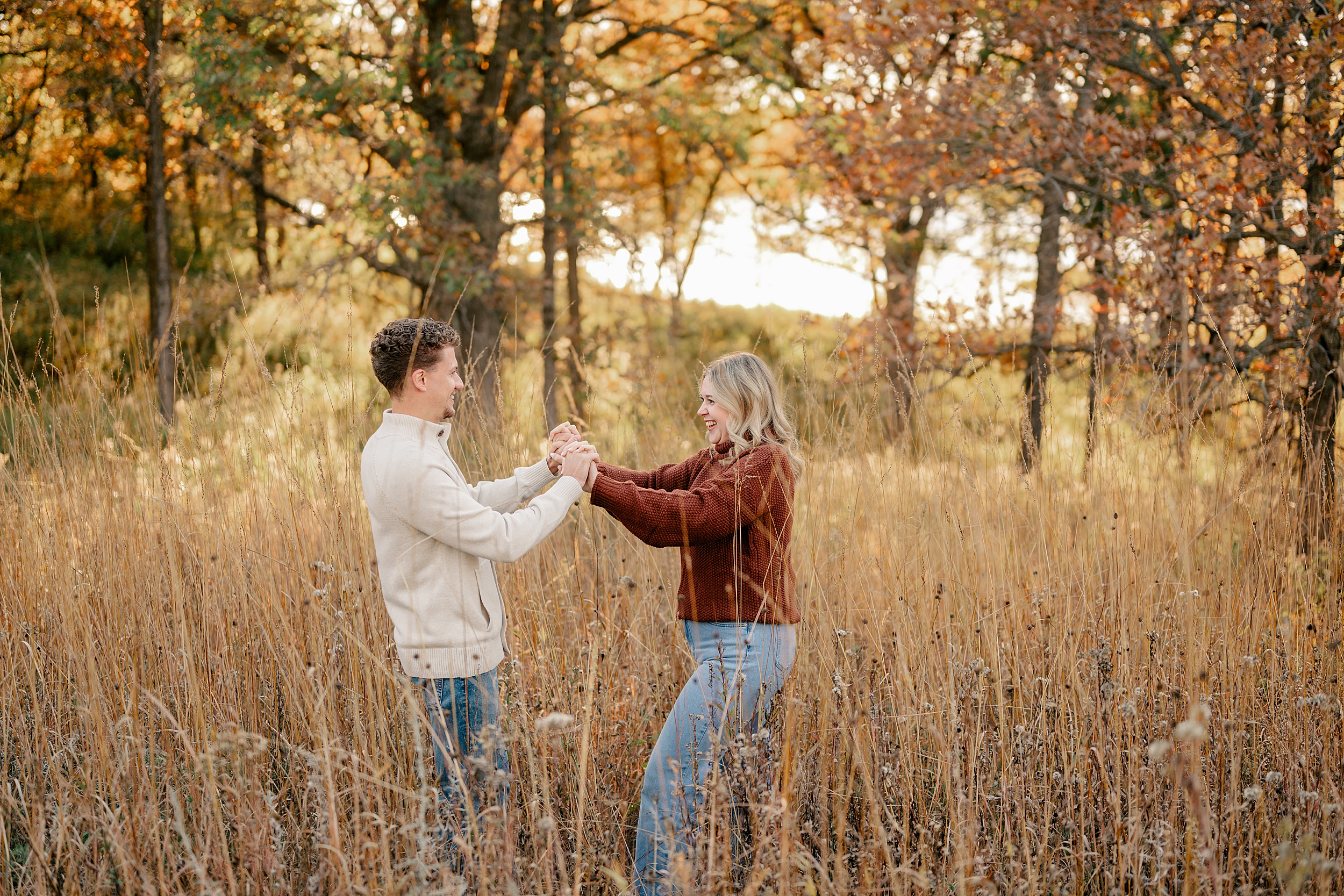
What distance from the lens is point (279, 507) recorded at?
3.41 m

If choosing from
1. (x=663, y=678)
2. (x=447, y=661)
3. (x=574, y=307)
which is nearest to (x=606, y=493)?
(x=447, y=661)

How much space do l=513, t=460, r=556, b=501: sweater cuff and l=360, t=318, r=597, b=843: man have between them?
0.30m

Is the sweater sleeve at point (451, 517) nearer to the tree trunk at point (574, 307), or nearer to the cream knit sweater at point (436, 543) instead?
the cream knit sweater at point (436, 543)

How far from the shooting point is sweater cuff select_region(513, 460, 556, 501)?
9.05ft

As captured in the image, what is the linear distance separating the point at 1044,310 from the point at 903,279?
1532mm

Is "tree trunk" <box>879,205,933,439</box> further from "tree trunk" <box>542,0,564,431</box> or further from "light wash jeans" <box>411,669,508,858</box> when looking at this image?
"tree trunk" <box>542,0,564,431</box>

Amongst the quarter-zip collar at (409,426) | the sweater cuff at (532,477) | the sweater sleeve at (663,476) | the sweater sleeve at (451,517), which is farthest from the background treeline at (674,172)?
the sweater sleeve at (451,517)

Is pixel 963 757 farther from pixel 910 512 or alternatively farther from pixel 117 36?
pixel 117 36

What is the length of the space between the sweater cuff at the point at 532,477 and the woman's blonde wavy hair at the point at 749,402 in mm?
543

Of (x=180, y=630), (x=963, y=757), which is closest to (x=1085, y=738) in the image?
(x=963, y=757)

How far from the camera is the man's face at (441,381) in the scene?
2.41m

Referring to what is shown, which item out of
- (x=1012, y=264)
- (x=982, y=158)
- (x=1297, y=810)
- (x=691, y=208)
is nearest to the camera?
(x=1297, y=810)

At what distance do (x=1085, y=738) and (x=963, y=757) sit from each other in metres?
0.34

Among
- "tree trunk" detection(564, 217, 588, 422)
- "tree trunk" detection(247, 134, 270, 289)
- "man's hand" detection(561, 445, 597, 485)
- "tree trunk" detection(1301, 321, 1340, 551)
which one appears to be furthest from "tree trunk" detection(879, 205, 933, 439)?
"tree trunk" detection(247, 134, 270, 289)
